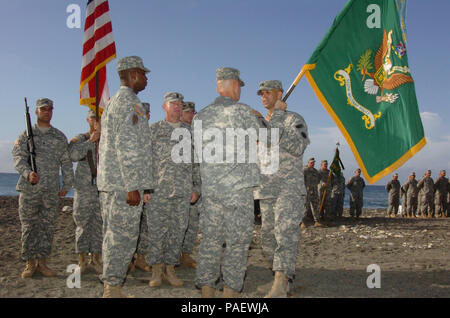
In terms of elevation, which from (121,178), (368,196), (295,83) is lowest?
(368,196)

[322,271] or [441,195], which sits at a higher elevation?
[441,195]

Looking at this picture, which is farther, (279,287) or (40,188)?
(40,188)

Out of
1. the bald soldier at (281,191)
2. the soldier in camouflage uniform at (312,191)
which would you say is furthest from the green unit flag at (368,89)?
the soldier in camouflage uniform at (312,191)

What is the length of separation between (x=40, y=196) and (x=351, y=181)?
44.3 feet

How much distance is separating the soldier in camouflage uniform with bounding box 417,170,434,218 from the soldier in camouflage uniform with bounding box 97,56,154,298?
16897 mm

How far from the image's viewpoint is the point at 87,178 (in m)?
4.95

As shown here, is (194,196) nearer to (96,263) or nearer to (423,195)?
(96,263)

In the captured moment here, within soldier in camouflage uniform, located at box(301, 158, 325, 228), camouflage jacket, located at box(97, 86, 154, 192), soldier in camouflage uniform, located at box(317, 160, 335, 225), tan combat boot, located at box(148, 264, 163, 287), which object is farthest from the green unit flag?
soldier in camouflage uniform, located at box(317, 160, 335, 225)

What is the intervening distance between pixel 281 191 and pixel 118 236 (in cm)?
179

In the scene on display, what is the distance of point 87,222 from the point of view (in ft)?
15.8

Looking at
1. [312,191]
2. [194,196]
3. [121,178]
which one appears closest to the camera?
[121,178]

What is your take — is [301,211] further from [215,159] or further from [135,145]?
[135,145]

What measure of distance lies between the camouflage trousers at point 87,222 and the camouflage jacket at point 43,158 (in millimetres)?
337

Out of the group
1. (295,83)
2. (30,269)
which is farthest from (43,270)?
(295,83)
